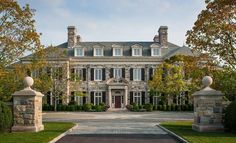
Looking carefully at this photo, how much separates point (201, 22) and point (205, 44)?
124cm

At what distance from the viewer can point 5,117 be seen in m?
18.1

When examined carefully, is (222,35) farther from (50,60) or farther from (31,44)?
(50,60)

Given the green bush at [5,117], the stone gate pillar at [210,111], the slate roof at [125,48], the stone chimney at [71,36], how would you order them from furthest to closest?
the stone chimney at [71,36] → the slate roof at [125,48] → the stone gate pillar at [210,111] → the green bush at [5,117]

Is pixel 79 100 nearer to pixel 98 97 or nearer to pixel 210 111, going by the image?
pixel 98 97

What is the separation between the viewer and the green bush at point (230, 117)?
58.1ft

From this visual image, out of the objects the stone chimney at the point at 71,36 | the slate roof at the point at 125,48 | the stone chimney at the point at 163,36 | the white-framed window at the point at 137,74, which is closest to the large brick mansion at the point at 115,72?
→ the white-framed window at the point at 137,74

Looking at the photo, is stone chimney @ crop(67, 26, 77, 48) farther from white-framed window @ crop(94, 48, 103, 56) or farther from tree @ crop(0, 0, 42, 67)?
tree @ crop(0, 0, 42, 67)

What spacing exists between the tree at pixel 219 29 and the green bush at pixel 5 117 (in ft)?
37.0

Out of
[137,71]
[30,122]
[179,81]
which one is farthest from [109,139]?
[137,71]

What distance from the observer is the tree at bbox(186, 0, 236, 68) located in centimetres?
2262

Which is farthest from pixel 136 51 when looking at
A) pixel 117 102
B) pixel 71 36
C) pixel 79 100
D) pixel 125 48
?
pixel 79 100

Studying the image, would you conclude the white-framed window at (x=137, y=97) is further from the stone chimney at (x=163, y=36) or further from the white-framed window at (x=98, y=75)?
the stone chimney at (x=163, y=36)

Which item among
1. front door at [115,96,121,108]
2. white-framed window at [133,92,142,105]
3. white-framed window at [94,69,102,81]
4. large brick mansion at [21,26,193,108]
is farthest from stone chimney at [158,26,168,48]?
front door at [115,96,121,108]

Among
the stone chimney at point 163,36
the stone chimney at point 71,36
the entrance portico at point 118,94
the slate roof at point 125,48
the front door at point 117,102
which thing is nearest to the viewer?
the entrance portico at point 118,94
